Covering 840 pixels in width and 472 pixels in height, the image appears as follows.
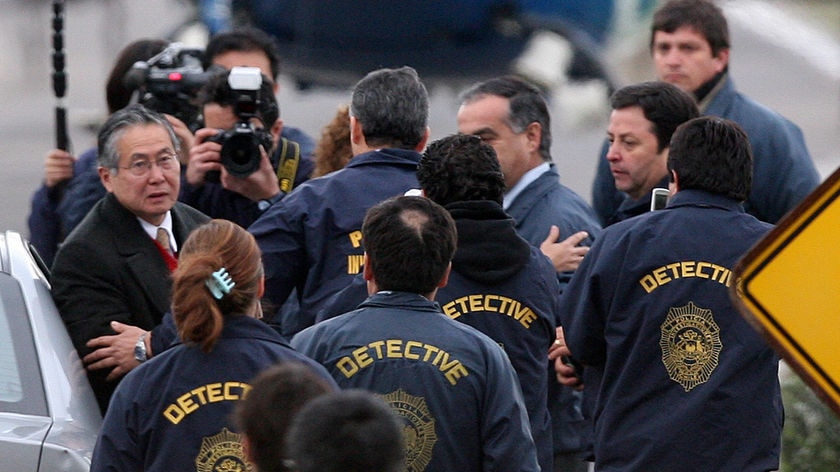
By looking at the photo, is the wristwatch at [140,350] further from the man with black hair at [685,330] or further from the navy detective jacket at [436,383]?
the man with black hair at [685,330]

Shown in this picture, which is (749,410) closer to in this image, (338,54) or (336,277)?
(336,277)

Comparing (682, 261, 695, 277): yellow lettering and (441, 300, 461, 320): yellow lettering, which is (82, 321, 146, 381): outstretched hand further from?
(682, 261, 695, 277): yellow lettering

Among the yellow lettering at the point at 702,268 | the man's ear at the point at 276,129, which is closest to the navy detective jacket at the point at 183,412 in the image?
the yellow lettering at the point at 702,268

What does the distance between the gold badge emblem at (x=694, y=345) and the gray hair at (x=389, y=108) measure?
122 cm

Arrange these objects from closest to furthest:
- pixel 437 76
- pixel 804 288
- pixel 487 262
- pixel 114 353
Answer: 1. pixel 804 288
2. pixel 487 262
3. pixel 114 353
4. pixel 437 76

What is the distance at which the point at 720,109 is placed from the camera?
7094 millimetres

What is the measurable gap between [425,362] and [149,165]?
5.37ft

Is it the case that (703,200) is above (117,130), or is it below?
above

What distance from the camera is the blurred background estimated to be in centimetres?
1773

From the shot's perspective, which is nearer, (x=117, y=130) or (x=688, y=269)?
(x=688, y=269)

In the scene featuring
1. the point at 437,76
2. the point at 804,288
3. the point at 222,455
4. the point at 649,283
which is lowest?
the point at 437,76

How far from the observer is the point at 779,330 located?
333cm

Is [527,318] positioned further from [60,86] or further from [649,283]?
[60,86]

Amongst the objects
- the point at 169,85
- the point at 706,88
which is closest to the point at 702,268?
the point at 706,88
